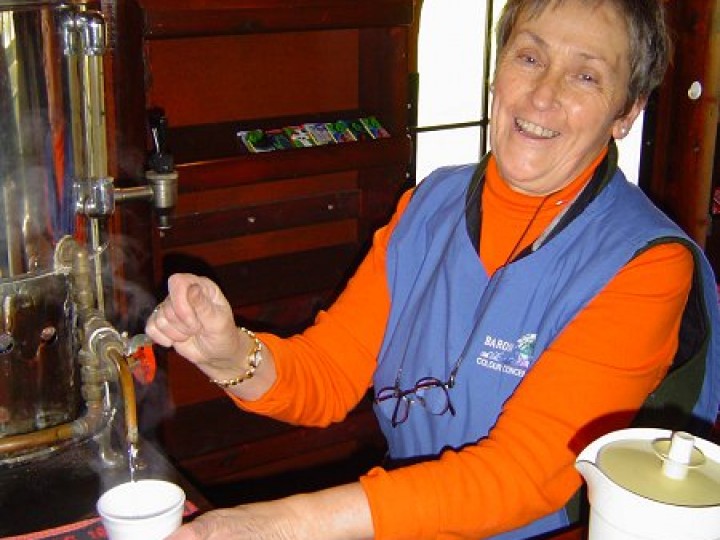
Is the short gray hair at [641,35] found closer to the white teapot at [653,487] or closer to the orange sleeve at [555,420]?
the orange sleeve at [555,420]

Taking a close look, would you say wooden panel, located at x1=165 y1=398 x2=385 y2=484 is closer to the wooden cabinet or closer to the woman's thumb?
the wooden cabinet

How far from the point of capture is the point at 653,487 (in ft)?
2.83

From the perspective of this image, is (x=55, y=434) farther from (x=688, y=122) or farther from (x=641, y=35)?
(x=688, y=122)

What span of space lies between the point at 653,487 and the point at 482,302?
75 cm

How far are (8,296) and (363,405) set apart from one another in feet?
6.44

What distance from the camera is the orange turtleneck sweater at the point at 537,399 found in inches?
49.0

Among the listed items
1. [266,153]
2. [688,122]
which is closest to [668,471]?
[266,153]

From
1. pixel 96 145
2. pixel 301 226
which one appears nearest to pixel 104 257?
pixel 96 145

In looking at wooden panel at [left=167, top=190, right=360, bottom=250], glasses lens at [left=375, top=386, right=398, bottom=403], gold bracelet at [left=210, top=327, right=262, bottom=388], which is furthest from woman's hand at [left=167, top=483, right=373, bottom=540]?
wooden panel at [left=167, top=190, right=360, bottom=250]

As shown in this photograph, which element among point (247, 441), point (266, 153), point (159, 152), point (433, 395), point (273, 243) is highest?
point (159, 152)

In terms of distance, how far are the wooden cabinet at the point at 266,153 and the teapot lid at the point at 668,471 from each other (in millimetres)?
1746

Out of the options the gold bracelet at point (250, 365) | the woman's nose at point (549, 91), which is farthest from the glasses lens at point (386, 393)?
the woman's nose at point (549, 91)

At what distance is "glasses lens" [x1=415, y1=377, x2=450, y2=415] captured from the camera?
1601 millimetres

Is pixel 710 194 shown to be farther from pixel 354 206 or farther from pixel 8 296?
pixel 8 296
